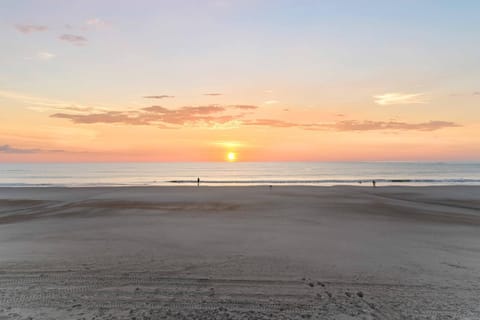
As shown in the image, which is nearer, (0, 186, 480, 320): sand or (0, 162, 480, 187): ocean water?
(0, 186, 480, 320): sand

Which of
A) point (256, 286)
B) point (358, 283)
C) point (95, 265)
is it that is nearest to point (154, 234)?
point (95, 265)

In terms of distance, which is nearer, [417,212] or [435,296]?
[435,296]

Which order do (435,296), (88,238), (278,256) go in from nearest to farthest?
(435,296) < (278,256) < (88,238)

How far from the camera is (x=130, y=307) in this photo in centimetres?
652

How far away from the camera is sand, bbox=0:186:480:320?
6523 mm

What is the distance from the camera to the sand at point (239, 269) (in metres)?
6.52

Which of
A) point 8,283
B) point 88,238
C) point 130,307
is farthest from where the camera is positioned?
point 88,238

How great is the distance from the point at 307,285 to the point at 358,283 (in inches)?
49.9

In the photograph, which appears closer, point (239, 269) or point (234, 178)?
point (239, 269)

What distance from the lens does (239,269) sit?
884 centimetres

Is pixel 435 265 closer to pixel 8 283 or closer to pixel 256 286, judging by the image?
pixel 256 286

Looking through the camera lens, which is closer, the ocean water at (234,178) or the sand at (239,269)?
the sand at (239,269)

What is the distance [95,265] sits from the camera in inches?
361

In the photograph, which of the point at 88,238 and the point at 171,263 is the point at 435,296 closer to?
the point at 171,263
